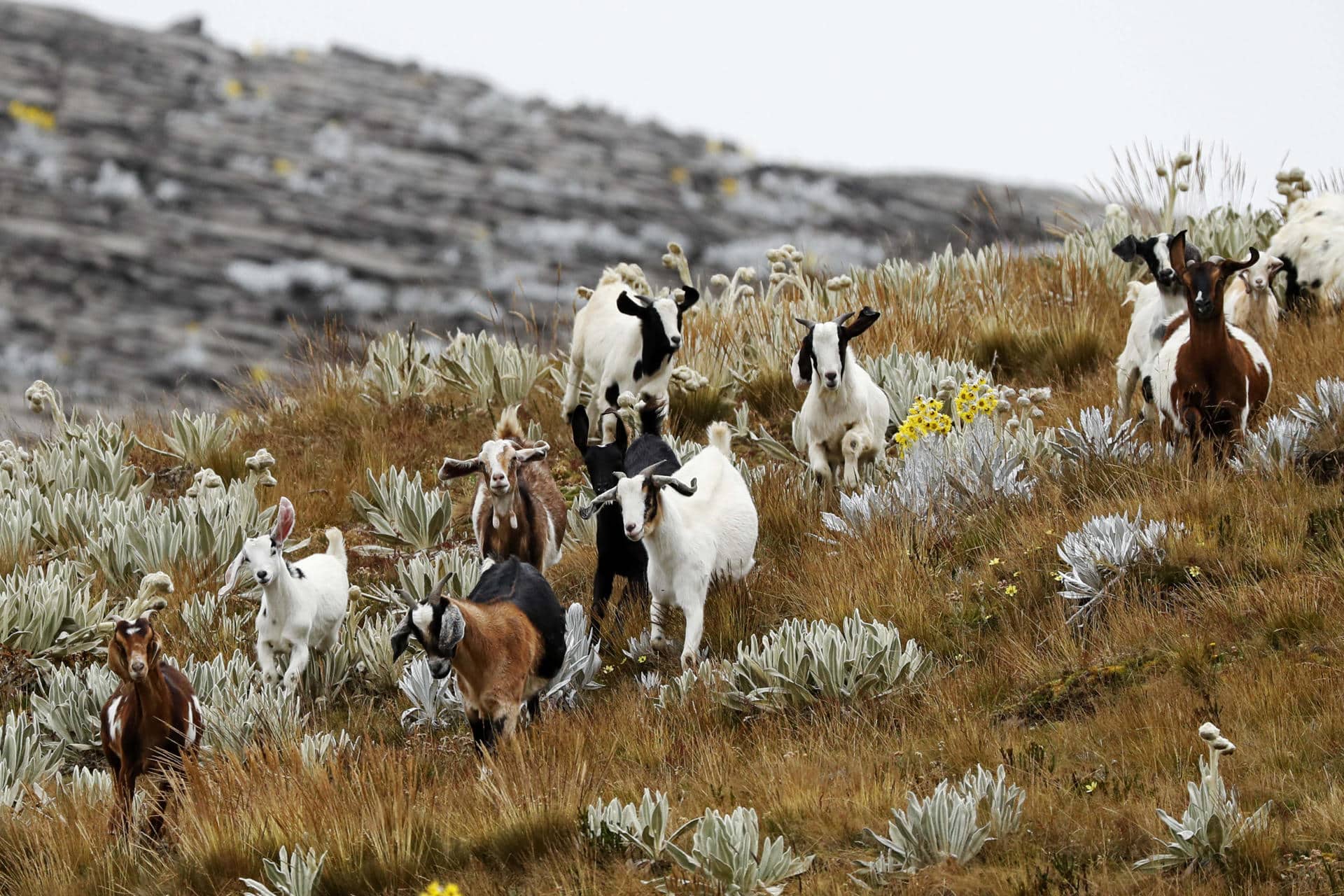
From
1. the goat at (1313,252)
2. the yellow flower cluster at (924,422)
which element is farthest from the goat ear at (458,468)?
the goat at (1313,252)

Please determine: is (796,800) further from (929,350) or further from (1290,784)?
(929,350)

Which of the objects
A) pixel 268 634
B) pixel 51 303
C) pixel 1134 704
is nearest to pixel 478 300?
pixel 51 303

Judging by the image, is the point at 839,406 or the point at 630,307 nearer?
the point at 839,406

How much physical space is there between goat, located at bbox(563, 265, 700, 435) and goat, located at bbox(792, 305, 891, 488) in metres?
0.79

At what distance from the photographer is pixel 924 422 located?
7.76 m

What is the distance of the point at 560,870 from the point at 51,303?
2403 cm

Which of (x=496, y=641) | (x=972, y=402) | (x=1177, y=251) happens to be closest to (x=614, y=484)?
(x=496, y=641)

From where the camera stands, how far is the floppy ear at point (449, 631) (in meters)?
5.63

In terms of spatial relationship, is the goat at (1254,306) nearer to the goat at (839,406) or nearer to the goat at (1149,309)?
the goat at (1149,309)

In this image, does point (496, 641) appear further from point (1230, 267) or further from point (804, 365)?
point (1230, 267)

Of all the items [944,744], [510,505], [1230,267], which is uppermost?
[1230,267]

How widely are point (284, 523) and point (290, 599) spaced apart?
0.41 metres

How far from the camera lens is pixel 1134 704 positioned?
5867 mm

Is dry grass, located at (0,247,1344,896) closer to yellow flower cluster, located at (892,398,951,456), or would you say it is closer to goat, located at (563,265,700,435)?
yellow flower cluster, located at (892,398,951,456)
